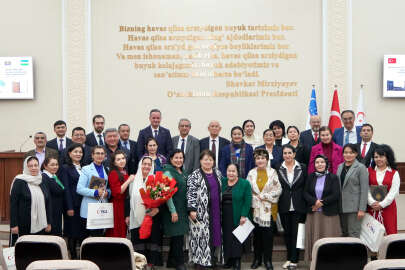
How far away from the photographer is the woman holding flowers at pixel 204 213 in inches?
186

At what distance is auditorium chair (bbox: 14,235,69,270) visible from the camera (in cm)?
301

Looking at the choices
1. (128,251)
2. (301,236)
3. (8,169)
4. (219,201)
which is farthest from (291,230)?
(8,169)

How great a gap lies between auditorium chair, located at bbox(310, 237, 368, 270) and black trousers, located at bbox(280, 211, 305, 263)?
1.93 meters

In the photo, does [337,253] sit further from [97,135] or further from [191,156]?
[97,135]

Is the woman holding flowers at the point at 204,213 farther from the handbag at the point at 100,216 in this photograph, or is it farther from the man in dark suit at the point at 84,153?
the man in dark suit at the point at 84,153

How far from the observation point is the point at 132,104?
26.4 ft

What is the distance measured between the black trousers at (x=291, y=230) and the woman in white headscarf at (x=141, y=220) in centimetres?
134

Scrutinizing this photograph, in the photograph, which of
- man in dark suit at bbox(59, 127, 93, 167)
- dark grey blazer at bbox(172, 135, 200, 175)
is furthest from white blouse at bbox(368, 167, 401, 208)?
man in dark suit at bbox(59, 127, 93, 167)

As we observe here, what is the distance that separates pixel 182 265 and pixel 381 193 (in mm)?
2190

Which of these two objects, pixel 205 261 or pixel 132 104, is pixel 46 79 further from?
pixel 205 261

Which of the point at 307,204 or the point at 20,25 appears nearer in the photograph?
the point at 307,204

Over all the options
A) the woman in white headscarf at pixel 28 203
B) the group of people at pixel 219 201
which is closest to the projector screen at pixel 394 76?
the group of people at pixel 219 201

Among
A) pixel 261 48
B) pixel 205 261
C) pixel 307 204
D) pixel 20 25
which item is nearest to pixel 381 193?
pixel 307 204

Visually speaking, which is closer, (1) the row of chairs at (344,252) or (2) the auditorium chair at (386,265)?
(2) the auditorium chair at (386,265)
